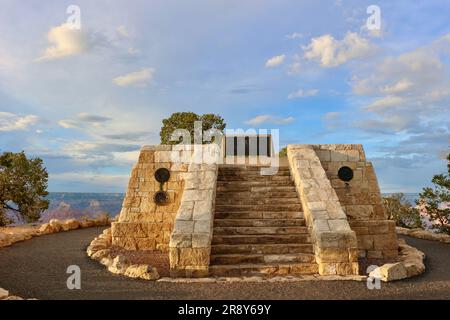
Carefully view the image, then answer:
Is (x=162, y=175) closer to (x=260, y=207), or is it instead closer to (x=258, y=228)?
(x=260, y=207)

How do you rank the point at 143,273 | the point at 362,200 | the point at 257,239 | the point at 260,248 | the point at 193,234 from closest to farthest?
the point at 143,273
the point at 193,234
the point at 260,248
the point at 257,239
the point at 362,200

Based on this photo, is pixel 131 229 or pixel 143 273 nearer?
pixel 143 273

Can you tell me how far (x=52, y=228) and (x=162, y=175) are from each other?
5.89 m

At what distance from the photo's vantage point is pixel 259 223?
8156 mm

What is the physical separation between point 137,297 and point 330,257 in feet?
11.6

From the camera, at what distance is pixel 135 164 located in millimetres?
10219

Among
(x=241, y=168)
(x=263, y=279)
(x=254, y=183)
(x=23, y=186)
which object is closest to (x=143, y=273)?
(x=263, y=279)

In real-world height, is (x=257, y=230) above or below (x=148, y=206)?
below

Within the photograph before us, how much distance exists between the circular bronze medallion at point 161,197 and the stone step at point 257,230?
2322 mm

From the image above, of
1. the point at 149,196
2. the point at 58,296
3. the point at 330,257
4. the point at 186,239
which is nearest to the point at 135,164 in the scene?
the point at 149,196

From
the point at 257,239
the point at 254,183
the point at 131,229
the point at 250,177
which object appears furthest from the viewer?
the point at 250,177

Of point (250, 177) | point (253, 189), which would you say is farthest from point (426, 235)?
point (253, 189)

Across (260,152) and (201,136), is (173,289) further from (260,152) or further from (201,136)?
(201,136)

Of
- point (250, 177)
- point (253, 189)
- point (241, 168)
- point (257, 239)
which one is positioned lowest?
point (257, 239)
